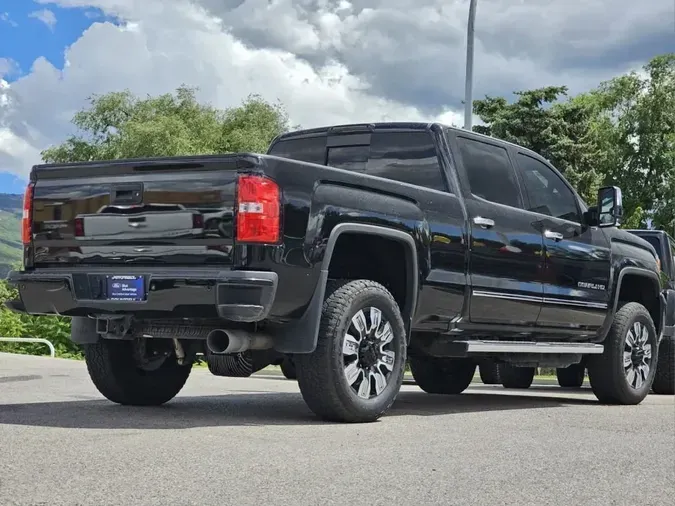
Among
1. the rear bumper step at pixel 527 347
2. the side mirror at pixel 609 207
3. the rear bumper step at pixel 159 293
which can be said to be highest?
the side mirror at pixel 609 207

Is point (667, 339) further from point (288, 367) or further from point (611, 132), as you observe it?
point (611, 132)

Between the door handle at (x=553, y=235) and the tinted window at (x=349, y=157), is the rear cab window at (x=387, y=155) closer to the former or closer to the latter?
the tinted window at (x=349, y=157)

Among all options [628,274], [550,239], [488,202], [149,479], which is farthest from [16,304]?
[628,274]

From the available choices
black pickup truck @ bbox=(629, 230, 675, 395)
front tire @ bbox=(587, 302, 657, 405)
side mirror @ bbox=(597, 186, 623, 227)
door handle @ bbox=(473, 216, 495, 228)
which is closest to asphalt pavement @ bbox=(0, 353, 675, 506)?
front tire @ bbox=(587, 302, 657, 405)

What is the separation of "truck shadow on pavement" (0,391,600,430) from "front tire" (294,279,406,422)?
0.26 meters

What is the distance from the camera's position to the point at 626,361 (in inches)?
364

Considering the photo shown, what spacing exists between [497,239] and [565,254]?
1.09 m

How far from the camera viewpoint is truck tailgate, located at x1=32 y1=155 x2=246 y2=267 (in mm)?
5934

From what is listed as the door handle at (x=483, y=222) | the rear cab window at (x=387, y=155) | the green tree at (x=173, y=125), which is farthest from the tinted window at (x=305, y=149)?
the green tree at (x=173, y=125)

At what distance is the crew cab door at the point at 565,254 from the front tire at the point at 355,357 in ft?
6.36

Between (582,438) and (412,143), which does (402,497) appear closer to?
(582,438)

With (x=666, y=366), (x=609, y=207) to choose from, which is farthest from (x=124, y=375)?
(x=666, y=366)

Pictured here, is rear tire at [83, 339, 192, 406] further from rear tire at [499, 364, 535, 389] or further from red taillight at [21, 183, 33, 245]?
rear tire at [499, 364, 535, 389]

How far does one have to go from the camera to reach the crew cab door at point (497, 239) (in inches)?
292
